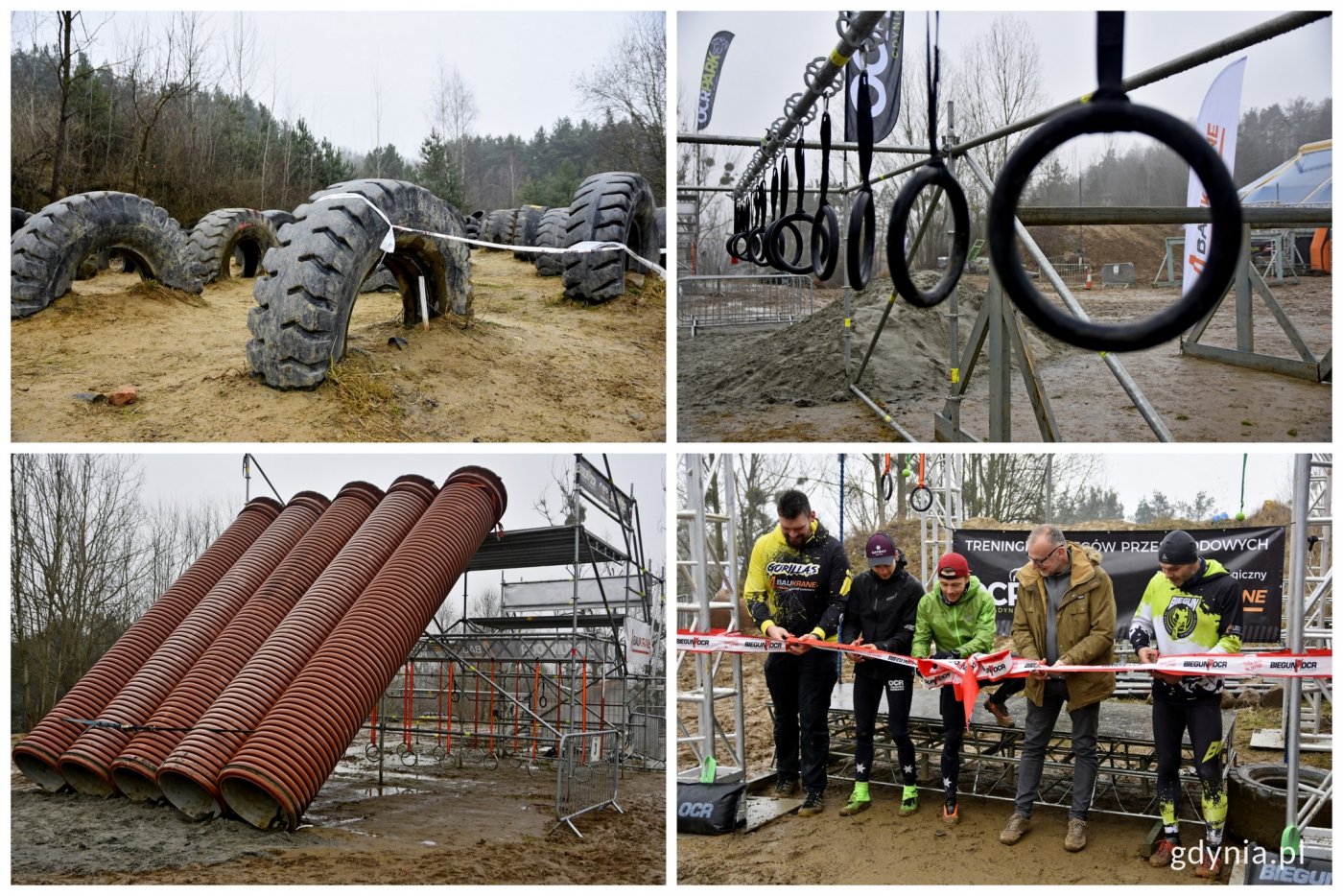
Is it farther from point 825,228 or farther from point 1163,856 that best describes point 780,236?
point 1163,856

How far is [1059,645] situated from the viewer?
459 cm

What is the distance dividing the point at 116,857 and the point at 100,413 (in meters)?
2.55

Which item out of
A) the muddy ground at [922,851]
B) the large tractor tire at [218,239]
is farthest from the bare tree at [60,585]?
the muddy ground at [922,851]

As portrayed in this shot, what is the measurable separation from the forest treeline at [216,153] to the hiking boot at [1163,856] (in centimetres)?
1504

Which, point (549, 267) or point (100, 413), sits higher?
point (549, 267)

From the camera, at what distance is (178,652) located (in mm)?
6395

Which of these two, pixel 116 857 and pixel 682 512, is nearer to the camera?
pixel 116 857

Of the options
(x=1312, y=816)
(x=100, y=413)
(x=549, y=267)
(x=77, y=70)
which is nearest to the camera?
(x=1312, y=816)

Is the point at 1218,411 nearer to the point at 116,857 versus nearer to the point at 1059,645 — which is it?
the point at 1059,645

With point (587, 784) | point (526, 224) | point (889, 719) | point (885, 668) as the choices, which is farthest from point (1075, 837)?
point (526, 224)

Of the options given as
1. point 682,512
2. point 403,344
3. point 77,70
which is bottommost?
point 682,512

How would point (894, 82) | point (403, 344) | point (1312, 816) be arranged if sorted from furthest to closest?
point (894, 82) < point (403, 344) < point (1312, 816)

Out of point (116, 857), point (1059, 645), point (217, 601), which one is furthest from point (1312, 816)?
point (217, 601)

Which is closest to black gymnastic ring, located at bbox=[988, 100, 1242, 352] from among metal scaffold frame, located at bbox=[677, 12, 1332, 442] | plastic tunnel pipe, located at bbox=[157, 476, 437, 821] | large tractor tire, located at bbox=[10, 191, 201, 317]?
metal scaffold frame, located at bbox=[677, 12, 1332, 442]
